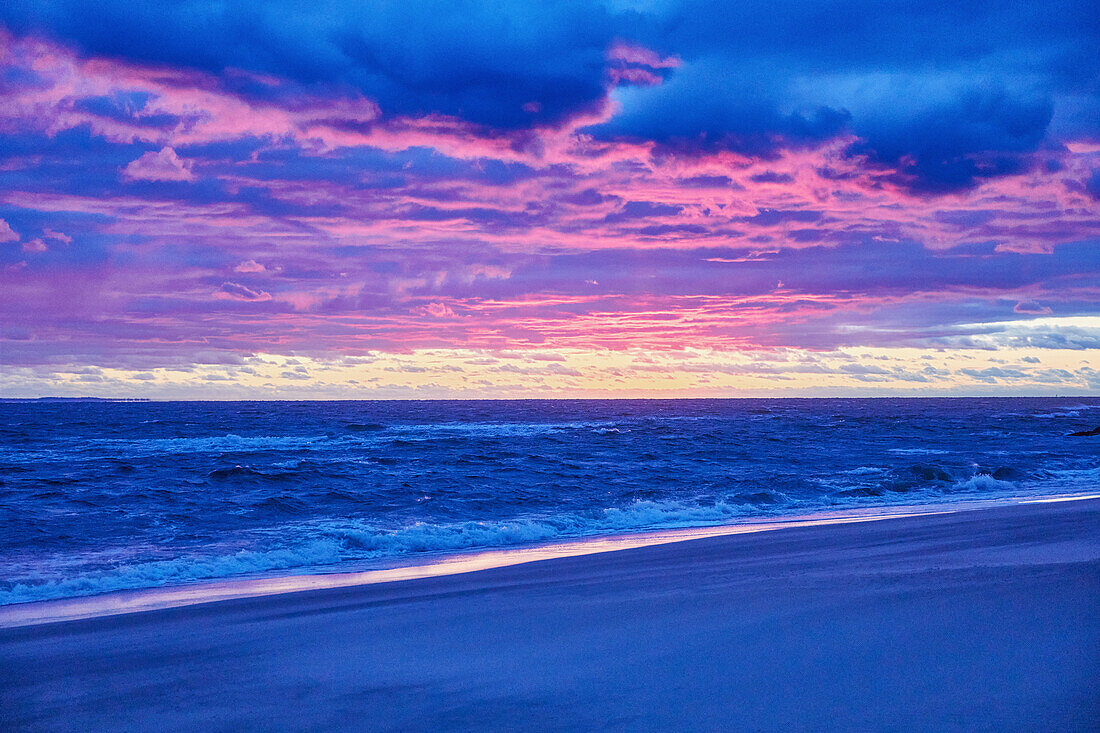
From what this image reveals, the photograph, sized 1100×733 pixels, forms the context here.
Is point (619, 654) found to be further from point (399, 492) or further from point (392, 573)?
point (399, 492)

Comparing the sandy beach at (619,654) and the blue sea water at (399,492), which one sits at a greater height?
the sandy beach at (619,654)

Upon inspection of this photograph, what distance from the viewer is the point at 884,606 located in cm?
700

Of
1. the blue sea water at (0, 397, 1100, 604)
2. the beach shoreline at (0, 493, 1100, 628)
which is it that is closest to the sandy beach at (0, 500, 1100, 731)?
the beach shoreline at (0, 493, 1100, 628)

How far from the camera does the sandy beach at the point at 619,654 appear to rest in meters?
4.75

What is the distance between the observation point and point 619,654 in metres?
6.00

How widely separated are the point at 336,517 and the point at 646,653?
542 inches

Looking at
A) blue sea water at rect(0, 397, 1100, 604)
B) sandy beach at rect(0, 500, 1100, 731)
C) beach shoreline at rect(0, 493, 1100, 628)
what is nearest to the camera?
sandy beach at rect(0, 500, 1100, 731)

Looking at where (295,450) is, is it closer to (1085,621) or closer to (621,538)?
(621,538)

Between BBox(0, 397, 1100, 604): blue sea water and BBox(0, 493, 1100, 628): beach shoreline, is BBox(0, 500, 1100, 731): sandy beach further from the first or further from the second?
BBox(0, 397, 1100, 604): blue sea water

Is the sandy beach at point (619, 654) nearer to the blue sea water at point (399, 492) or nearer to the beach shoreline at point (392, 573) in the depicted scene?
the beach shoreline at point (392, 573)

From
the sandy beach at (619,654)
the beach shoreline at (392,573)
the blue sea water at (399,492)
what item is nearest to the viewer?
the sandy beach at (619,654)

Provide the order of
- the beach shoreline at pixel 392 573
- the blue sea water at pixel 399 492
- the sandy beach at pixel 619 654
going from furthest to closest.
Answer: the blue sea water at pixel 399 492
the beach shoreline at pixel 392 573
the sandy beach at pixel 619 654

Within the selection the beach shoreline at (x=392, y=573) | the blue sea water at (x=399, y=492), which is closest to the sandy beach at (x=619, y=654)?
the beach shoreline at (x=392, y=573)

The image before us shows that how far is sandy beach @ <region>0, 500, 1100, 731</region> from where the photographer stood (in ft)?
15.6
